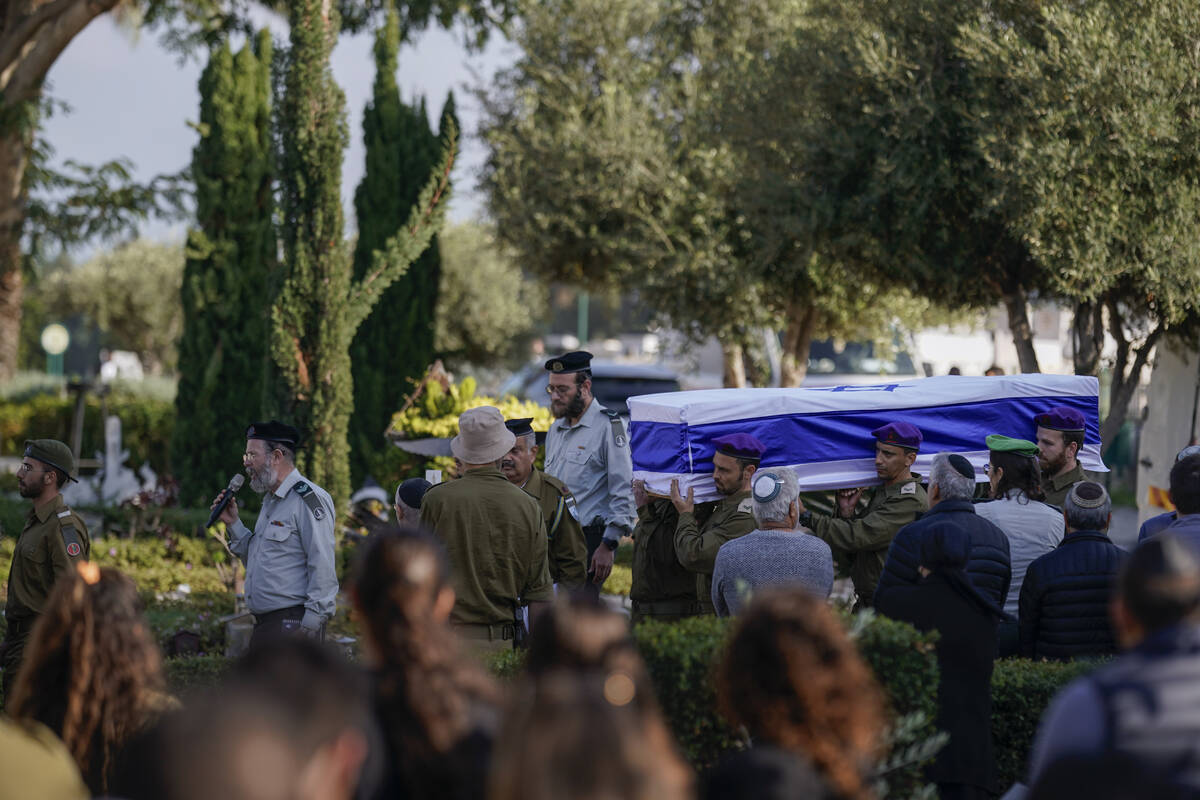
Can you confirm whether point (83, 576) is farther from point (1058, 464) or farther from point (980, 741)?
point (1058, 464)

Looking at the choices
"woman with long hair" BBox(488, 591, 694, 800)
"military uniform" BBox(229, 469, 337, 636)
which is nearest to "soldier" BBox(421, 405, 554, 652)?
"military uniform" BBox(229, 469, 337, 636)

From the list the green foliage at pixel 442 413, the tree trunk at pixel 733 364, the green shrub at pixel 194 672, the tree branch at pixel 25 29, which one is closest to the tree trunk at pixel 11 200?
the tree branch at pixel 25 29

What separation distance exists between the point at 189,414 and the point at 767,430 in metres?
9.88

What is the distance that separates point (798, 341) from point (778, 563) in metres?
12.6

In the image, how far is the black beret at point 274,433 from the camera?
5.99m

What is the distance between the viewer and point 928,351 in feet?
59.9

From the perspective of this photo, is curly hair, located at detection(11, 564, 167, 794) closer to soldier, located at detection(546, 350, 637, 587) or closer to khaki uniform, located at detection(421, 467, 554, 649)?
khaki uniform, located at detection(421, 467, 554, 649)

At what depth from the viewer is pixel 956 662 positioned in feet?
15.9

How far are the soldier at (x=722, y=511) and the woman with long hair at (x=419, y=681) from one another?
9.50 ft

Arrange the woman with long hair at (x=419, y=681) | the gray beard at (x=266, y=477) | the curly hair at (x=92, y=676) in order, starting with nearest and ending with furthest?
the woman with long hair at (x=419, y=681) < the curly hair at (x=92, y=676) < the gray beard at (x=266, y=477)

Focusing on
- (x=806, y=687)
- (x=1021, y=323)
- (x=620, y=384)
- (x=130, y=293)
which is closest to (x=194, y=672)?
(x=806, y=687)

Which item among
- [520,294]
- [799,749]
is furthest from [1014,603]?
[520,294]

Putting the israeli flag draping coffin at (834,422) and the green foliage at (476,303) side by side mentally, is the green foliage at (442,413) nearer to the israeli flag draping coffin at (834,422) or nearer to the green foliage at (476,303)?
the israeli flag draping coffin at (834,422)

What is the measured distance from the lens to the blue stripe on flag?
6.48 metres
